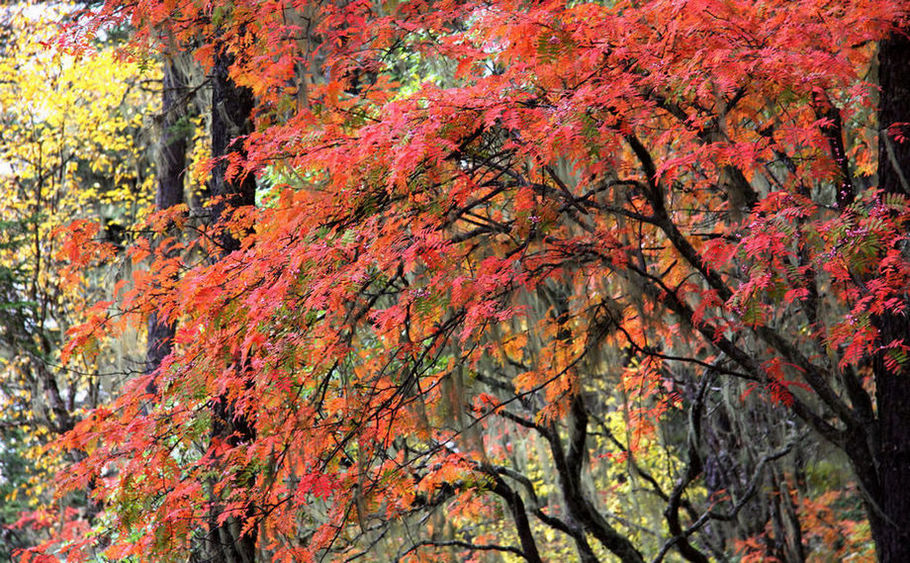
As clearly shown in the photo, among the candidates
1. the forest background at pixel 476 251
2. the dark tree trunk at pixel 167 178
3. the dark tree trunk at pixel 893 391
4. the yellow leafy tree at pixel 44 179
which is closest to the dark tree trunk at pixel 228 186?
the forest background at pixel 476 251

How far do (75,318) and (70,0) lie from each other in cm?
489

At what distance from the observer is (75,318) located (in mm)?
13781

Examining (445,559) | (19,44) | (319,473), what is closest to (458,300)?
(319,473)

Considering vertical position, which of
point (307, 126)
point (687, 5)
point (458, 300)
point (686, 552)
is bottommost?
point (686, 552)

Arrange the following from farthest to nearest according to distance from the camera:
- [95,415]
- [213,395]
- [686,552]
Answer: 1. [686,552]
2. [95,415]
3. [213,395]

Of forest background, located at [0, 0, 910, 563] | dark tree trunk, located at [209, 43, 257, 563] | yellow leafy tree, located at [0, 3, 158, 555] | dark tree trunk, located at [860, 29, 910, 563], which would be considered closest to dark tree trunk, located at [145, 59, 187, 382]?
yellow leafy tree, located at [0, 3, 158, 555]

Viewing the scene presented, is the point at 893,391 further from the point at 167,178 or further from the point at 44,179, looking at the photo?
the point at 44,179

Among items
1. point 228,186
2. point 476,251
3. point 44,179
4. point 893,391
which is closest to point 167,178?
point 44,179

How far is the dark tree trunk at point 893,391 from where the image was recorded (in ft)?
16.0

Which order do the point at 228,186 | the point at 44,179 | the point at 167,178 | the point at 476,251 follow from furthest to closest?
1. the point at 44,179
2. the point at 167,178
3. the point at 228,186
4. the point at 476,251

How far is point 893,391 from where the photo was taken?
16.3 feet

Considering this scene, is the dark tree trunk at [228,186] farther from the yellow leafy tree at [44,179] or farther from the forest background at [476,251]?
the yellow leafy tree at [44,179]

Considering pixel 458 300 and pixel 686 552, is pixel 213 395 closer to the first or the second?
pixel 458 300

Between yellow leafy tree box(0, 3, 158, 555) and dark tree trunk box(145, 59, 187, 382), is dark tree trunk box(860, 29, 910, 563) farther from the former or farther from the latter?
yellow leafy tree box(0, 3, 158, 555)
